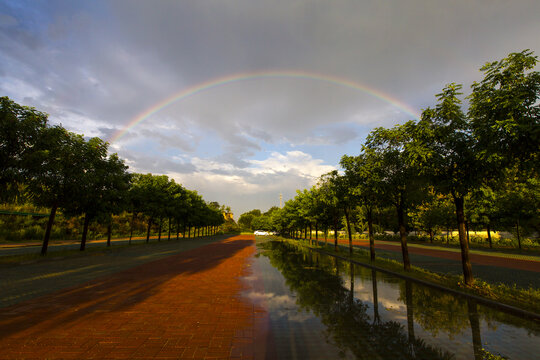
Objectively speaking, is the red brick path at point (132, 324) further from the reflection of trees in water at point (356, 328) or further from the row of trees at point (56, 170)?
the row of trees at point (56, 170)

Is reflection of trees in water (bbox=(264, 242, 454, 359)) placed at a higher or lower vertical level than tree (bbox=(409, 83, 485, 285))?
lower

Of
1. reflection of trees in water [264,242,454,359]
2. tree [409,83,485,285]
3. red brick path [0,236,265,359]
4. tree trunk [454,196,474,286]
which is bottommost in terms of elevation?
red brick path [0,236,265,359]

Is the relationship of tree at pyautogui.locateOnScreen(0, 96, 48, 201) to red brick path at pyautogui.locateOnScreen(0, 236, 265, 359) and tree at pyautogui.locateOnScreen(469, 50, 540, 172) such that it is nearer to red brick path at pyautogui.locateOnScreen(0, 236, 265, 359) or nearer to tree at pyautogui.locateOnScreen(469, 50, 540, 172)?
red brick path at pyautogui.locateOnScreen(0, 236, 265, 359)

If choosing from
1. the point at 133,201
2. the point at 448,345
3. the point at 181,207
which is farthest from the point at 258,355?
the point at 181,207

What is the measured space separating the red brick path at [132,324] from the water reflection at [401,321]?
179cm

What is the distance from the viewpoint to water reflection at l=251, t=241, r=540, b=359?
5047 millimetres

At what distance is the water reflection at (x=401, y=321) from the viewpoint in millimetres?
5047

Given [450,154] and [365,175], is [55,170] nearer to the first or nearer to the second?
[365,175]

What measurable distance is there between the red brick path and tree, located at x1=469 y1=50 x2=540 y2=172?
8.24m

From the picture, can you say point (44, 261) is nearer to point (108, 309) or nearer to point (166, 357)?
point (108, 309)

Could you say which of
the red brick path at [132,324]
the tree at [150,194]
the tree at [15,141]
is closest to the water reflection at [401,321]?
the red brick path at [132,324]

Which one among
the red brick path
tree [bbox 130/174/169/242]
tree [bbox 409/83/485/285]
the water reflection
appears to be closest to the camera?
the red brick path

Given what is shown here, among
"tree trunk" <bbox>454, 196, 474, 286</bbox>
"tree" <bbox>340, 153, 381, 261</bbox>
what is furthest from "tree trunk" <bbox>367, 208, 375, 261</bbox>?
"tree trunk" <bbox>454, 196, 474, 286</bbox>

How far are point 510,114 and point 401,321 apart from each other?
20.3 ft
